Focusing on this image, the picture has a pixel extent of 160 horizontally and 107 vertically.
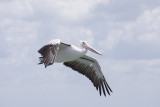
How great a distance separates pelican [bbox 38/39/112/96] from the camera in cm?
2240

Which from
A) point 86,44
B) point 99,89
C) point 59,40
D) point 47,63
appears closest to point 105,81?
point 99,89

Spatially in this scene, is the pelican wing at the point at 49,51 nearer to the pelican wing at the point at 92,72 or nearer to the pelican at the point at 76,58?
the pelican at the point at 76,58

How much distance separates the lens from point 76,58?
26.0 m

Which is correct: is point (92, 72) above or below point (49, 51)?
above

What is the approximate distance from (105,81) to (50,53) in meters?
7.67

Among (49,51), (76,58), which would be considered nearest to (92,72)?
(76,58)

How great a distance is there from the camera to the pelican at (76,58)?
22400 millimetres

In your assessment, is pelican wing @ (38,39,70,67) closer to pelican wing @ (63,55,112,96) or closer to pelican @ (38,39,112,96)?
pelican @ (38,39,112,96)

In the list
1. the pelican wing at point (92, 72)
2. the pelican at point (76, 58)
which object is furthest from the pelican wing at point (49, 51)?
the pelican wing at point (92, 72)

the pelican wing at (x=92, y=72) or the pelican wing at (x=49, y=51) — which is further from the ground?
the pelican wing at (x=92, y=72)

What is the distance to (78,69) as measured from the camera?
2936cm

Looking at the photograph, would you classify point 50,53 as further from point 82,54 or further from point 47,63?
point 82,54

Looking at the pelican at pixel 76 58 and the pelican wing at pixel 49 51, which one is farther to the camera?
the pelican at pixel 76 58

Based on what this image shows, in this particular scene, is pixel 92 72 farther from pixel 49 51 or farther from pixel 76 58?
pixel 49 51
